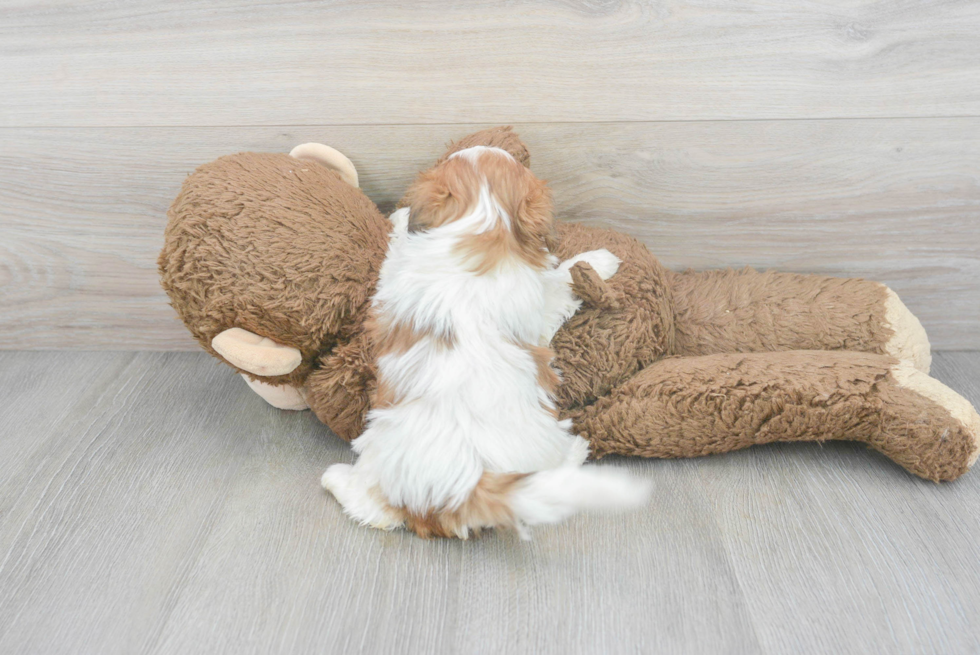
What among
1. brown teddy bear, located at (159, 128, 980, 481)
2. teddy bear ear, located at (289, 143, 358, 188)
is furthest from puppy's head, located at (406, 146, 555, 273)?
teddy bear ear, located at (289, 143, 358, 188)

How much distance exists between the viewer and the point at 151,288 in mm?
1275

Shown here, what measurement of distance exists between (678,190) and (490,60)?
372mm

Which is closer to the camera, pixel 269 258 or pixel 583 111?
pixel 269 258

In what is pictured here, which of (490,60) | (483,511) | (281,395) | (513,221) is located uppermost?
(490,60)

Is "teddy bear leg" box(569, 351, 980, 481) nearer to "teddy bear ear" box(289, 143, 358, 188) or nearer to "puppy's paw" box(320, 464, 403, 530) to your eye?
"puppy's paw" box(320, 464, 403, 530)

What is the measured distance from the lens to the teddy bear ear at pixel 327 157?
1067 mm

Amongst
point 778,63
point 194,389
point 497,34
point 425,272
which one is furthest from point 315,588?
point 778,63

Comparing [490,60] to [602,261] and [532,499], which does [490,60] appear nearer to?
[602,261]

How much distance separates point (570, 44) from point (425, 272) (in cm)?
46

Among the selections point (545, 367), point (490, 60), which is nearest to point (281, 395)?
point (545, 367)

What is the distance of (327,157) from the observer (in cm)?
107

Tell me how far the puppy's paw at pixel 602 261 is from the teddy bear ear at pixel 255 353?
0.44 m

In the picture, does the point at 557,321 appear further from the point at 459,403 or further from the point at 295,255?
the point at 295,255

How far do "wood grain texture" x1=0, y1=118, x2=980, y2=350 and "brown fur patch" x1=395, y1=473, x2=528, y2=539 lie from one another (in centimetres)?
54
